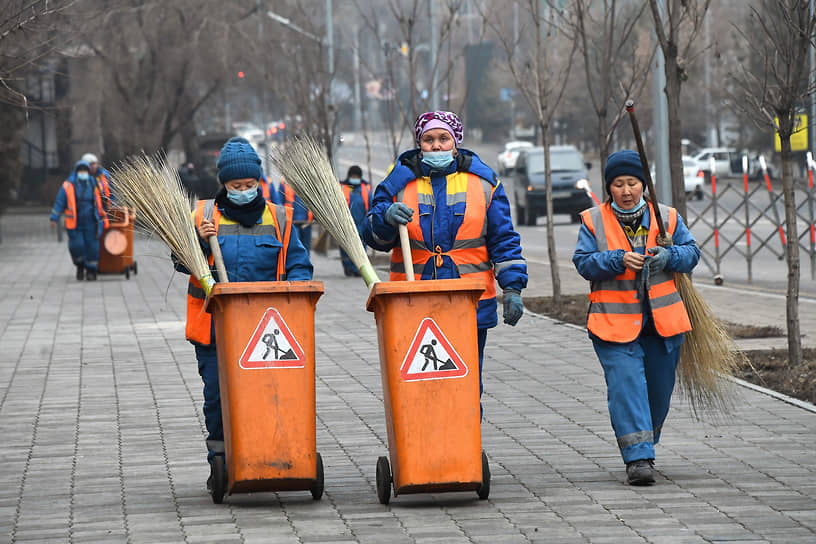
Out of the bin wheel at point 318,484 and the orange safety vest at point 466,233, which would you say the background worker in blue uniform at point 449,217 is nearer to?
the orange safety vest at point 466,233

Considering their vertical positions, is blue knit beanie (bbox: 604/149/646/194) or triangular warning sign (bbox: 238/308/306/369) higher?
blue knit beanie (bbox: 604/149/646/194)

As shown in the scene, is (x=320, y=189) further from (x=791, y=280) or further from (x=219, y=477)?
(x=791, y=280)

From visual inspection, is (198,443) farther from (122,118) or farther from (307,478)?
(122,118)

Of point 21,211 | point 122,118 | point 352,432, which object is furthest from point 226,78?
point 352,432

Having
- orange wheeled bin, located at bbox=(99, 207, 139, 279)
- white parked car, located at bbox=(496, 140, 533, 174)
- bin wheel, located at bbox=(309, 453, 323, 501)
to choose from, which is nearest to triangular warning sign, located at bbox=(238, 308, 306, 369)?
bin wheel, located at bbox=(309, 453, 323, 501)

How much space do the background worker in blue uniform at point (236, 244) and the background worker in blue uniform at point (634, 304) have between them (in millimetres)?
1317

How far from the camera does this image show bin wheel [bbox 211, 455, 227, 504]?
604 cm

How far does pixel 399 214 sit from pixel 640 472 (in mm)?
1532

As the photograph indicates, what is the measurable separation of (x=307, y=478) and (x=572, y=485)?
3.97ft

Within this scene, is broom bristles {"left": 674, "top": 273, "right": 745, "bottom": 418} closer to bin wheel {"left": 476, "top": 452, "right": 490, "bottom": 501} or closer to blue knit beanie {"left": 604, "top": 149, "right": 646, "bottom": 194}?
blue knit beanie {"left": 604, "top": 149, "right": 646, "bottom": 194}

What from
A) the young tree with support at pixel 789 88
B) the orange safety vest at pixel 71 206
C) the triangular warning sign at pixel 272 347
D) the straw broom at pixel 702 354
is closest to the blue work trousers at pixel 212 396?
the triangular warning sign at pixel 272 347

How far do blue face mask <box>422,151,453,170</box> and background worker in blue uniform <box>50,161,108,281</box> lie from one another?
13966mm

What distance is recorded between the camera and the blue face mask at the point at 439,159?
622 centimetres

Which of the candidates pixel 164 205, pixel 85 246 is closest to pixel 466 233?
pixel 164 205
